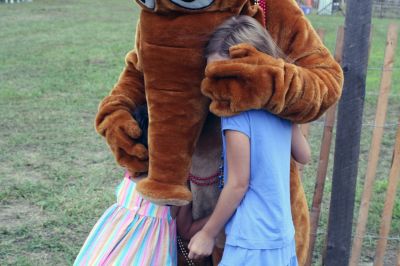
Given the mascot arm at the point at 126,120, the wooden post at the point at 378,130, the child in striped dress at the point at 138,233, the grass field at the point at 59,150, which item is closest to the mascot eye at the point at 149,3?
the mascot arm at the point at 126,120

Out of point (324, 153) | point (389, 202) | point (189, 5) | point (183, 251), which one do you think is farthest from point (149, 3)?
point (389, 202)

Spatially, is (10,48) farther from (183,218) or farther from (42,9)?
(183,218)

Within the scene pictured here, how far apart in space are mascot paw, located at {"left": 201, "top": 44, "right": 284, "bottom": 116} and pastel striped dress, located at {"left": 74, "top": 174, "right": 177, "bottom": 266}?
571mm

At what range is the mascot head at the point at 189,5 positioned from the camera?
186cm

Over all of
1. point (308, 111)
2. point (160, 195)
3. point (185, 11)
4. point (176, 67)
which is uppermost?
point (185, 11)

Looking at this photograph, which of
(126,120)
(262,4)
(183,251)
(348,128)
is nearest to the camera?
(262,4)

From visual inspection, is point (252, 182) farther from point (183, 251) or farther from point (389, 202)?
point (389, 202)

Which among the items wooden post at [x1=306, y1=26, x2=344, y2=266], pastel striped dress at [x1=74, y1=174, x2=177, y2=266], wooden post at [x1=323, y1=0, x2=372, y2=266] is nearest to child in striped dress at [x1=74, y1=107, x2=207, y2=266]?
pastel striped dress at [x1=74, y1=174, x2=177, y2=266]

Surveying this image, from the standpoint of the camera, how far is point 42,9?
18.6 metres

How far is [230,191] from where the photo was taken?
6.24 feet

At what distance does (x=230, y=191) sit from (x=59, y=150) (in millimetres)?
3781

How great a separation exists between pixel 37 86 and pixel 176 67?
6.29 metres

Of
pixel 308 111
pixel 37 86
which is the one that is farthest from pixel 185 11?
pixel 37 86

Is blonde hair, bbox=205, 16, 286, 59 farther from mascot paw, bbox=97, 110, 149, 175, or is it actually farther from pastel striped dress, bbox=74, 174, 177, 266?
pastel striped dress, bbox=74, 174, 177, 266
